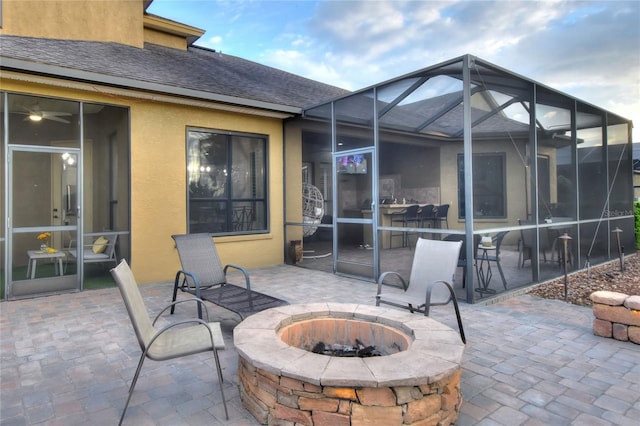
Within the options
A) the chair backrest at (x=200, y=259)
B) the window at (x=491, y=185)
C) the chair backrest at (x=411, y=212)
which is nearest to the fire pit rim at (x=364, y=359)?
the chair backrest at (x=200, y=259)

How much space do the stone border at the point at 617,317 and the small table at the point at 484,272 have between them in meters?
1.51

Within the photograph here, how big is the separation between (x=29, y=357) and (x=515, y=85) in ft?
21.7

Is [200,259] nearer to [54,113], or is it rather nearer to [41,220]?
[41,220]

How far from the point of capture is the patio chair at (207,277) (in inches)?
153

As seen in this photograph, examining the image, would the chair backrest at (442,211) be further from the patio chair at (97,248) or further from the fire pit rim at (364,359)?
the patio chair at (97,248)

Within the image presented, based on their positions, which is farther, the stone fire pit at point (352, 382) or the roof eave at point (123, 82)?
the roof eave at point (123, 82)

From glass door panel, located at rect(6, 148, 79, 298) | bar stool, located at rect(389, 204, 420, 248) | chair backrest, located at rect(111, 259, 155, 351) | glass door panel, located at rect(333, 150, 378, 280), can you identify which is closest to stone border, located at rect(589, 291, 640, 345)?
glass door panel, located at rect(333, 150, 378, 280)

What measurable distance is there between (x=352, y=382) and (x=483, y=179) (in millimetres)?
5690

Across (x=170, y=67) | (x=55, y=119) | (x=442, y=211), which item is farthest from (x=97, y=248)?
(x=442, y=211)

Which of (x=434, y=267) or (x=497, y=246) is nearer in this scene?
(x=434, y=267)

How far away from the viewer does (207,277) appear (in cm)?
453

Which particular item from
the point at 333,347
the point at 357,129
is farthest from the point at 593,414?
the point at 357,129

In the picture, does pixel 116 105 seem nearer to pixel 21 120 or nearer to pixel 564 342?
pixel 21 120

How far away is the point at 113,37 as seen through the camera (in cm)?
749
